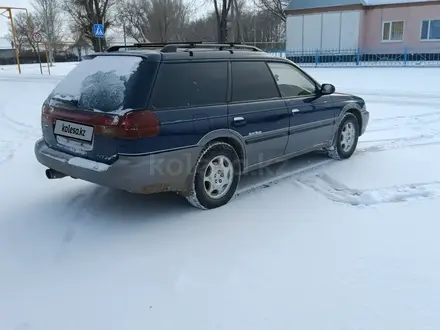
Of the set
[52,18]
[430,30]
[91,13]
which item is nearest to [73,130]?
[430,30]

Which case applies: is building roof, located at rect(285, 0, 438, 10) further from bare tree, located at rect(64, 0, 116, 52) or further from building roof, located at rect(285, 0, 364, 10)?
bare tree, located at rect(64, 0, 116, 52)

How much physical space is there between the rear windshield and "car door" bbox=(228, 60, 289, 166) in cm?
106

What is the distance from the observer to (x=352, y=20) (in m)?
26.6

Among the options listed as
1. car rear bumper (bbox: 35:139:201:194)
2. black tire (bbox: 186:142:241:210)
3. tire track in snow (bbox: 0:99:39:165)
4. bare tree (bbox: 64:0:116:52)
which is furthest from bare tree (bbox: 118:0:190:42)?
car rear bumper (bbox: 35:139:201:194)

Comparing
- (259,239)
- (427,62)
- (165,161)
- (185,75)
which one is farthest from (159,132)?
(427,62)

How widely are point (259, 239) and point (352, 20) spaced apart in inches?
1037

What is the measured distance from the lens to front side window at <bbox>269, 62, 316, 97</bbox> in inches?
203

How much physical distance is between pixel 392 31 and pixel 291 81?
2487 cm

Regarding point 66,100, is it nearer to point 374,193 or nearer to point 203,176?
point 203,176

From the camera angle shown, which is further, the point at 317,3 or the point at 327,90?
the point at 317,3

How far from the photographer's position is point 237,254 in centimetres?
352

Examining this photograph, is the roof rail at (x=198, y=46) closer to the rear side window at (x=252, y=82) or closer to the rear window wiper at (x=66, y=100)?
the rear side window at (x=252, y=82)

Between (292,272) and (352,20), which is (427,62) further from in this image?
(292,272)

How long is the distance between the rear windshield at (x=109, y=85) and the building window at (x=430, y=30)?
2651cm
